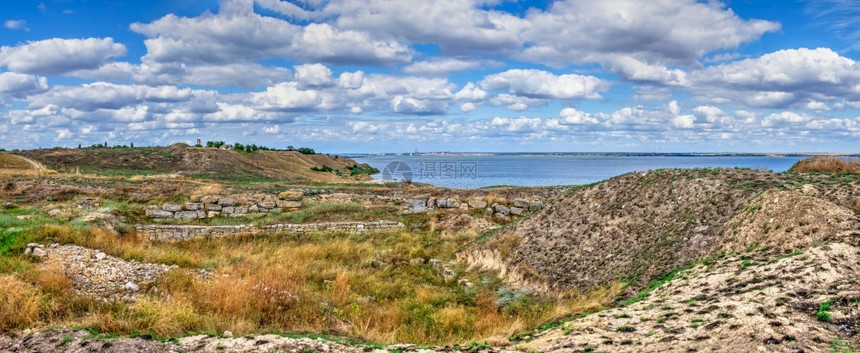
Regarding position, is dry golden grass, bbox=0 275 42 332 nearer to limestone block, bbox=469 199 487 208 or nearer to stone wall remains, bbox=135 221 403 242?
stone wall remains, bbox=135 221 403 242

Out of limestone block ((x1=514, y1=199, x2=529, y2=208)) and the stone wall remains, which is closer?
the stone wall remains

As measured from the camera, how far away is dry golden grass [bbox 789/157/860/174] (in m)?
15.7

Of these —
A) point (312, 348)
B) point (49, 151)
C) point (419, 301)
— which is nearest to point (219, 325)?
point (312, 348)

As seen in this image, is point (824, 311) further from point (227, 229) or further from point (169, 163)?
point (169, 163)

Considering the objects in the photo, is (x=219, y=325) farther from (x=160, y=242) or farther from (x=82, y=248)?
(x=160, y=242)

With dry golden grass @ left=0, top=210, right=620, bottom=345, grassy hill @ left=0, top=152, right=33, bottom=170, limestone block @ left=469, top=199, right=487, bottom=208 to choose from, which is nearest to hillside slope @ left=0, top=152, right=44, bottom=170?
grassy hill @ left=0, top=152, right=33, bottom=170

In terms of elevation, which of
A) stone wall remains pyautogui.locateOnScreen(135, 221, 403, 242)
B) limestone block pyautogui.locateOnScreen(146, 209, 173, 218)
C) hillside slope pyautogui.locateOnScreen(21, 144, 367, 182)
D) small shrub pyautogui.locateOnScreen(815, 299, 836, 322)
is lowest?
stone wall remains pyautogui.locateOnScreen(135, 221, 403, 242)

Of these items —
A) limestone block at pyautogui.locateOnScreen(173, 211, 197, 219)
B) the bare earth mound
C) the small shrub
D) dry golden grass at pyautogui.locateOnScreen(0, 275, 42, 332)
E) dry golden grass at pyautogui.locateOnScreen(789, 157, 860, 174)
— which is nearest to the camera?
the bare earth mound

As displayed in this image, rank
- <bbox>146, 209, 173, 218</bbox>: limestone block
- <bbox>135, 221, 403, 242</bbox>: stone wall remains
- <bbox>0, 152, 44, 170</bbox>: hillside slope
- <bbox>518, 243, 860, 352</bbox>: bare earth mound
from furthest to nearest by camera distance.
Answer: <bbox>0, 152, 44, 170</bbox>: hillside slope, <bbox>146, 209, 173, 218</bbox>: limestone block, <bbox>135, 221, 403, 242</bbox>: stone wall remains, <bbox>518, 243, 860, 352</bbox>: bare earth mound

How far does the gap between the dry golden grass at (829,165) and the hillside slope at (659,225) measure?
3519 millimetres

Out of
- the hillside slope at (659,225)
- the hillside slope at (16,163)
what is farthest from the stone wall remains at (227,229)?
the hillside slope at (16,163)

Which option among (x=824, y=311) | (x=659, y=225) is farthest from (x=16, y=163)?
(x=824, y=311)

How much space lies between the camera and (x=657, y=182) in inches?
608

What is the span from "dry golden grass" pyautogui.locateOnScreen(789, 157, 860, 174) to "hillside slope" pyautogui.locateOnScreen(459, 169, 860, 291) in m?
3.52
